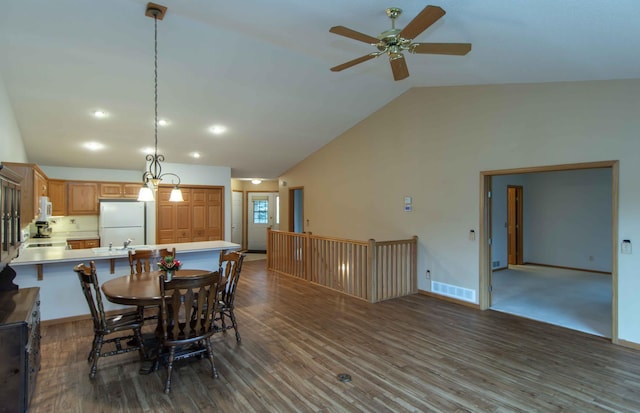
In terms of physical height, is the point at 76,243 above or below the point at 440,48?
below

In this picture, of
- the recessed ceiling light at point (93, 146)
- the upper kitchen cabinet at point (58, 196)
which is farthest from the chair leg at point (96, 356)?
the upper kitchen cabinet at point (58, 196)

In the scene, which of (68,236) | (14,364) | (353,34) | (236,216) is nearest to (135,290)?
(14,364)

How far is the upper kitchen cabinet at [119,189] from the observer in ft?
24.4

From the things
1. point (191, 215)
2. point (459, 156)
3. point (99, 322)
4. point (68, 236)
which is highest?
point (459, 156)

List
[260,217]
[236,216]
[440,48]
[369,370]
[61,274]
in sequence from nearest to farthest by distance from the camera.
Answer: [440,48] → [369,370] → [61,274] → [236,216] → [260,217]

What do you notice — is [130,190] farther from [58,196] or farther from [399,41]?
[399,41]

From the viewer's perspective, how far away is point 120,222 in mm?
7270

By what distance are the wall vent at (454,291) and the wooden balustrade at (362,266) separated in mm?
392

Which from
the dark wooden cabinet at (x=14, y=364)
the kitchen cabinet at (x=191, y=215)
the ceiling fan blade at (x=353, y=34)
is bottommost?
the dark wooden cabinet at (x=14, y=364)

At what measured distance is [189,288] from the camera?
9.07ft

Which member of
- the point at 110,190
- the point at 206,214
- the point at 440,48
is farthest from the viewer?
the point at 206,214

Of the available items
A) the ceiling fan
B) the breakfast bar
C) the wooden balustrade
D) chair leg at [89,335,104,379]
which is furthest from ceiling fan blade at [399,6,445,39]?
the breakfast bar

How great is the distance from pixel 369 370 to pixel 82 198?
7039mm

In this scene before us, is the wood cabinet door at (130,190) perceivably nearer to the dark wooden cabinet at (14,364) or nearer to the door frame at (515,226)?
the dark wooden cabinet at (14,364)
